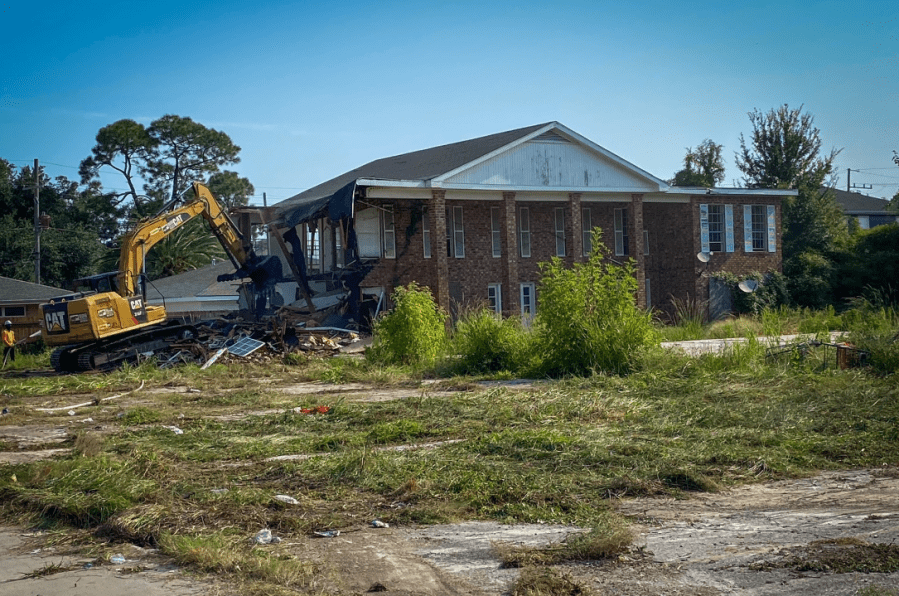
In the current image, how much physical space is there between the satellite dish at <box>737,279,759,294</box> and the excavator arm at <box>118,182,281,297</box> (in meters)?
18.7

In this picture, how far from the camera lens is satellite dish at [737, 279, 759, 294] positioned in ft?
117

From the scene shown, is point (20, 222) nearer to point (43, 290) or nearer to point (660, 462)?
point (43, 290)

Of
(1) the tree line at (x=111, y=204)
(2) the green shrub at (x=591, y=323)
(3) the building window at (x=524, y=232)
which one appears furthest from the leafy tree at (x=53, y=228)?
(2) the green shrub at (x=591, y=323)

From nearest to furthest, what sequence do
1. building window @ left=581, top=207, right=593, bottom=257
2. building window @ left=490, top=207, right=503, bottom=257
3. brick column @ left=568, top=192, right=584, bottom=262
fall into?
brick column @ left=568, top=192, right=584, bottom=262 → building window @ left=490, top=207, right=503, bottom=257 → building window @ left=581, top=207, right=593, bottom=257

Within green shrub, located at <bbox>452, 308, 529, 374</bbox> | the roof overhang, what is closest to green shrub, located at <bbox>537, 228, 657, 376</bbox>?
green shrub, located at <bbox>452, 308, 529, 374</bbox>

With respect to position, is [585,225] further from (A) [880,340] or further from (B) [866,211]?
(B) [866,211]

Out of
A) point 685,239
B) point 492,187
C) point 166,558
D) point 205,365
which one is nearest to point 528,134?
point 492,187

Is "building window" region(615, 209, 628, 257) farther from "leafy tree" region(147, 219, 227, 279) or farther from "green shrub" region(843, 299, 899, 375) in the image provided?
"leafy tree" region(147, 219, 227, 279)

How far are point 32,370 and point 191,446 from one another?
18229 millimetres

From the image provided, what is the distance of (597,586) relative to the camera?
5.21 metres

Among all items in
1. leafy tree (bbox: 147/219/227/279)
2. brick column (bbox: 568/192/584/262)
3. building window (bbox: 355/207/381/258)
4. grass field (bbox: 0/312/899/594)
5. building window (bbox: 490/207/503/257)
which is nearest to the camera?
grass field (bbox: 0/312/899/594)

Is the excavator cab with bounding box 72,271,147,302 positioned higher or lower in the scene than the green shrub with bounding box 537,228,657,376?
higher

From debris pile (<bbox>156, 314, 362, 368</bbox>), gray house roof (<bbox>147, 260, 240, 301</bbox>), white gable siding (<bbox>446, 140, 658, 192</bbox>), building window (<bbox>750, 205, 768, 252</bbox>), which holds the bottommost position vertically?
debris pile (<bbox>156, 314, 362, 368</bbox>)

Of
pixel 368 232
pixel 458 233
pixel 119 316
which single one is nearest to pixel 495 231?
pixel 458 233
